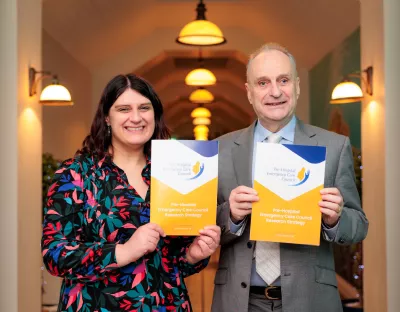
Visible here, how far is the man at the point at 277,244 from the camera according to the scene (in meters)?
2.67

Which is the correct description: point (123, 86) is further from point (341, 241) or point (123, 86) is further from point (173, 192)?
point (341, 241)

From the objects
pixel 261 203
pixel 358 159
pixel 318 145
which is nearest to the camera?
A: pixel 261 203

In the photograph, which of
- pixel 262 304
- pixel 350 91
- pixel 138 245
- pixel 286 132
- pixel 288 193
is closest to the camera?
pixel 138 245

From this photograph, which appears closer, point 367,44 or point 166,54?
point 367,44

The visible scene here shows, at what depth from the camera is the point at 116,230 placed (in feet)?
8.51

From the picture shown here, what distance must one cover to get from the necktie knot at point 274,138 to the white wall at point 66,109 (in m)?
6.35

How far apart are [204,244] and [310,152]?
538mm

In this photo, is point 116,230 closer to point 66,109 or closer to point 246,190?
point 246,190

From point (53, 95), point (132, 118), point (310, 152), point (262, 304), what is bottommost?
point (262, 304)

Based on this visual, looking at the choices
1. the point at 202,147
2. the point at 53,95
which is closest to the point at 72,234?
the point at 202,147

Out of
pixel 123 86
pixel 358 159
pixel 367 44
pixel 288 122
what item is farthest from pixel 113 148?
pixel 358 159

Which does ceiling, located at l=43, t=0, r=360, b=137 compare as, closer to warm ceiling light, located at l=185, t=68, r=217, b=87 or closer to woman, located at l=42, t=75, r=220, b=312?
warm ceiling light, located at l=185, t=68, r=217, b=87

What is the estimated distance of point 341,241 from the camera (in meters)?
2.63

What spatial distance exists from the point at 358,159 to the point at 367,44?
1388 mm
